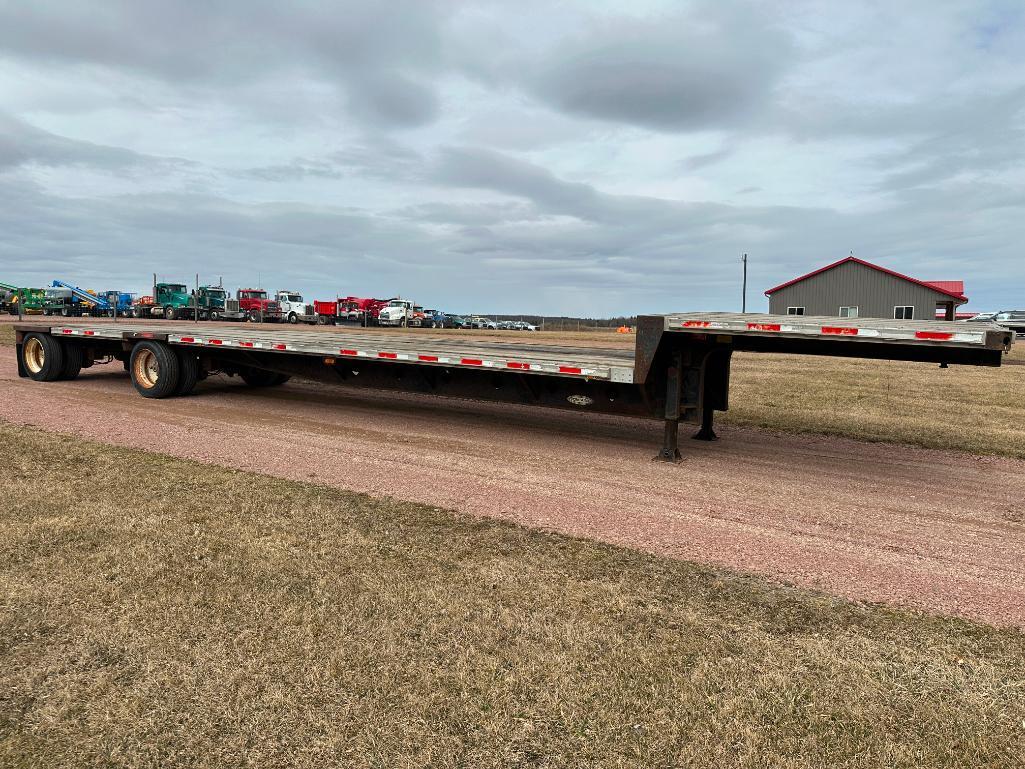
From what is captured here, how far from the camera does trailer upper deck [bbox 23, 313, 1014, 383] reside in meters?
5.66

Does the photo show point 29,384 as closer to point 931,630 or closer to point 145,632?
point 145,632

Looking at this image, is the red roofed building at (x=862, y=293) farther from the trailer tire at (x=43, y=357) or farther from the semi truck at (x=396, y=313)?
the trailer tire at (x=43, y=357)

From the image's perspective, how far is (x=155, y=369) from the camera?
37.9ft

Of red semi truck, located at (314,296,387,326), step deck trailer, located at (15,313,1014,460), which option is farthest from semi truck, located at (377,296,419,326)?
step deck trailer, located at (15,313,1014,460)

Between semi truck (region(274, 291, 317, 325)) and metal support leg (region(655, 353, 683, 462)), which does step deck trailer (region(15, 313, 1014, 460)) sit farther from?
semi truck (region(274, 291, 317, 325))

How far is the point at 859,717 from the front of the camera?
2.94 metres

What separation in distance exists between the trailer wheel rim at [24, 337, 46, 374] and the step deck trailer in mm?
1492

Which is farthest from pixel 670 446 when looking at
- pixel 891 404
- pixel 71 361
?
pixel 71 361

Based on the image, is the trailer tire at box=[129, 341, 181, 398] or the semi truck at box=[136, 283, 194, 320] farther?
the semi truck at box=[136, 283, 194, 320]

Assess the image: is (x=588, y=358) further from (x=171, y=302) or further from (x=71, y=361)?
(x=171, y=302)

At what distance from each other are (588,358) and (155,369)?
7620 mm

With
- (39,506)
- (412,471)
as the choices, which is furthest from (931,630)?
(39,506)

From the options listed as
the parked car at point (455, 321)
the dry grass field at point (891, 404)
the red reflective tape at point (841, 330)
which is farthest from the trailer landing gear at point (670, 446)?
the parked car at point (455, 321)

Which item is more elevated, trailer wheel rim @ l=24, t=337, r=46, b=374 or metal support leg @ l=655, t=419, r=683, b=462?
trailer wheel rim @ l=24, t=337, r=46, b=374
